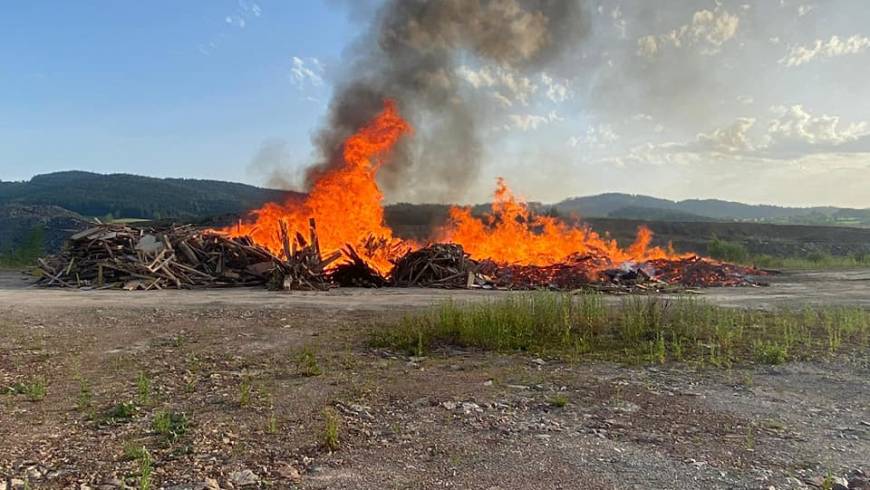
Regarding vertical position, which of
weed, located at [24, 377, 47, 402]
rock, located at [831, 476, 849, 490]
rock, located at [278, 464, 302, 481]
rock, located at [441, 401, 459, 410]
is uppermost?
weed, located at [24, 377, 47, 402]

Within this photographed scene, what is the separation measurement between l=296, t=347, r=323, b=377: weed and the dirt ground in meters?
0.05

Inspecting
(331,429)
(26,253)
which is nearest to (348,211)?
(26,253)

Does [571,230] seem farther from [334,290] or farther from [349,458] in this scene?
[349,458]

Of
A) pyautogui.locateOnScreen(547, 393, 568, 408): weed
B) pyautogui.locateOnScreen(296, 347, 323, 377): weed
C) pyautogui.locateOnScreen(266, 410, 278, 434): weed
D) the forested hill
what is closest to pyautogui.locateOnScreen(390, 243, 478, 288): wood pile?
pyautogui.locateOnScreen(296, 347, 323, 377): weed

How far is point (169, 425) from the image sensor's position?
5.73 meters

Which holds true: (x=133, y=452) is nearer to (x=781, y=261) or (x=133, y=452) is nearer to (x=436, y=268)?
(x=436, y=268)

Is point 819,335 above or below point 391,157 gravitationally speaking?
below

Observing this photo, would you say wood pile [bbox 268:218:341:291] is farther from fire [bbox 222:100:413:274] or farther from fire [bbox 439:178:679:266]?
fire [bbox 439:178:679:266]

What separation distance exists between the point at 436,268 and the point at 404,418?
49.4 ft

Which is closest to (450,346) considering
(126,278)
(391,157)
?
(126,278)

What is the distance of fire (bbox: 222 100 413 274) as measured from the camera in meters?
23.4

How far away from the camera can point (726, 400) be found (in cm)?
673

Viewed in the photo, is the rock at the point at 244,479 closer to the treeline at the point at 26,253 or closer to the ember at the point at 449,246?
the ember at the point at 449,246

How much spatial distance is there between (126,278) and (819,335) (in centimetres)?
2014
